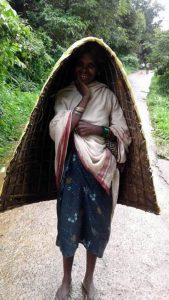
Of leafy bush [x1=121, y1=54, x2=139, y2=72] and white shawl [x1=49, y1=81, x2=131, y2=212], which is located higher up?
white shawl [x1=49, y1=81, x2=131, y2=212]

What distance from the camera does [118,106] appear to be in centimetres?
204

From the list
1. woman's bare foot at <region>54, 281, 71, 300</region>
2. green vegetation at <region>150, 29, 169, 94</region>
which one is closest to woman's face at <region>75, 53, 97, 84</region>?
woman's bare foot at <region>54, 281, 71, 300</region>

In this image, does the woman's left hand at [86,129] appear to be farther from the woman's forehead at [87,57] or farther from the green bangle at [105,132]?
the woman's forehead at [87,57]

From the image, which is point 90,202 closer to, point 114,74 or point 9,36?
point 114,74

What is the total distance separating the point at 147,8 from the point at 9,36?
117ft

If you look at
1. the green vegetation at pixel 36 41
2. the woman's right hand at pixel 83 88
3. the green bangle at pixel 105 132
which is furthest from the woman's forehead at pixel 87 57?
the green vegetation at pixel 36 41

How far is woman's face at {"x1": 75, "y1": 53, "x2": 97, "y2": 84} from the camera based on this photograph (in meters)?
1.96

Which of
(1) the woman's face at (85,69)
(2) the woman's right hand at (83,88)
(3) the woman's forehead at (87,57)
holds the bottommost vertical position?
(2) the woman's right hand at (83,88)

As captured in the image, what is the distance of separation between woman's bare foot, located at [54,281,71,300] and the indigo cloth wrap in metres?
0.34

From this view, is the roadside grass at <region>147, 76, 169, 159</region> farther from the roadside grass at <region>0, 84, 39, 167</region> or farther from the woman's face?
the woman's face

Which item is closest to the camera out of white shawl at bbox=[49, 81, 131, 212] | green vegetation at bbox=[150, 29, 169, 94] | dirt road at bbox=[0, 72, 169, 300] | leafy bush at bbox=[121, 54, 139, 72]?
white shawl at bbox=[49, 81, 131, 212]

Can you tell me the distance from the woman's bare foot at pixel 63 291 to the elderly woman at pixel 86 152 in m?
0.32

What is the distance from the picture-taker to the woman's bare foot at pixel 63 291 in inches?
87.7

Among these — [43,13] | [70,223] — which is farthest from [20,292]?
[43,13]
